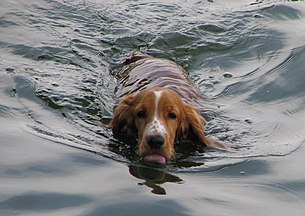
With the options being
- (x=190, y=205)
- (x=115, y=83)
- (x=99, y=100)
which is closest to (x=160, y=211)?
(x=190, y=205)

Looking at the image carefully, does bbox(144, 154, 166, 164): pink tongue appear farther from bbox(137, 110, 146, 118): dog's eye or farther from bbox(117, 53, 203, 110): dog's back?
bbox(117, 53, 203, 110): dog's back

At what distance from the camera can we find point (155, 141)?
22.0 feet

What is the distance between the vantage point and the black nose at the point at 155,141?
264 inches

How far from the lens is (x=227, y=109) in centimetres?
872

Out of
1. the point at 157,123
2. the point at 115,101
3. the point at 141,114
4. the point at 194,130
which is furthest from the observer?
the point at 115,101

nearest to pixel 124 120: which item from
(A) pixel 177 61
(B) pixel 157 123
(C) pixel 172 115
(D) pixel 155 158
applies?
(C) pixel 172 115

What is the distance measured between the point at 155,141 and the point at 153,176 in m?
0.39

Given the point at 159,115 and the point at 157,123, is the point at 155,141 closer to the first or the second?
the point at 157,123

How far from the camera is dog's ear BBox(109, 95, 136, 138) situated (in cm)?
748

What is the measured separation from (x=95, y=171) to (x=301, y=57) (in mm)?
5028

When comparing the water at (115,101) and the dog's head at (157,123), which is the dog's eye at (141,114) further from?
the water at (115,101)

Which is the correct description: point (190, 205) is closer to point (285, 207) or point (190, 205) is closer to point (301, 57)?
point (285, 207)

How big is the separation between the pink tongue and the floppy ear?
2.32ft

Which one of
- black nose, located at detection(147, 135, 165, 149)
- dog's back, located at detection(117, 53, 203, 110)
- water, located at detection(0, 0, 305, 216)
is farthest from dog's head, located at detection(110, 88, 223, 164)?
dog's back, located at detection(117, 53, 203, 110)
